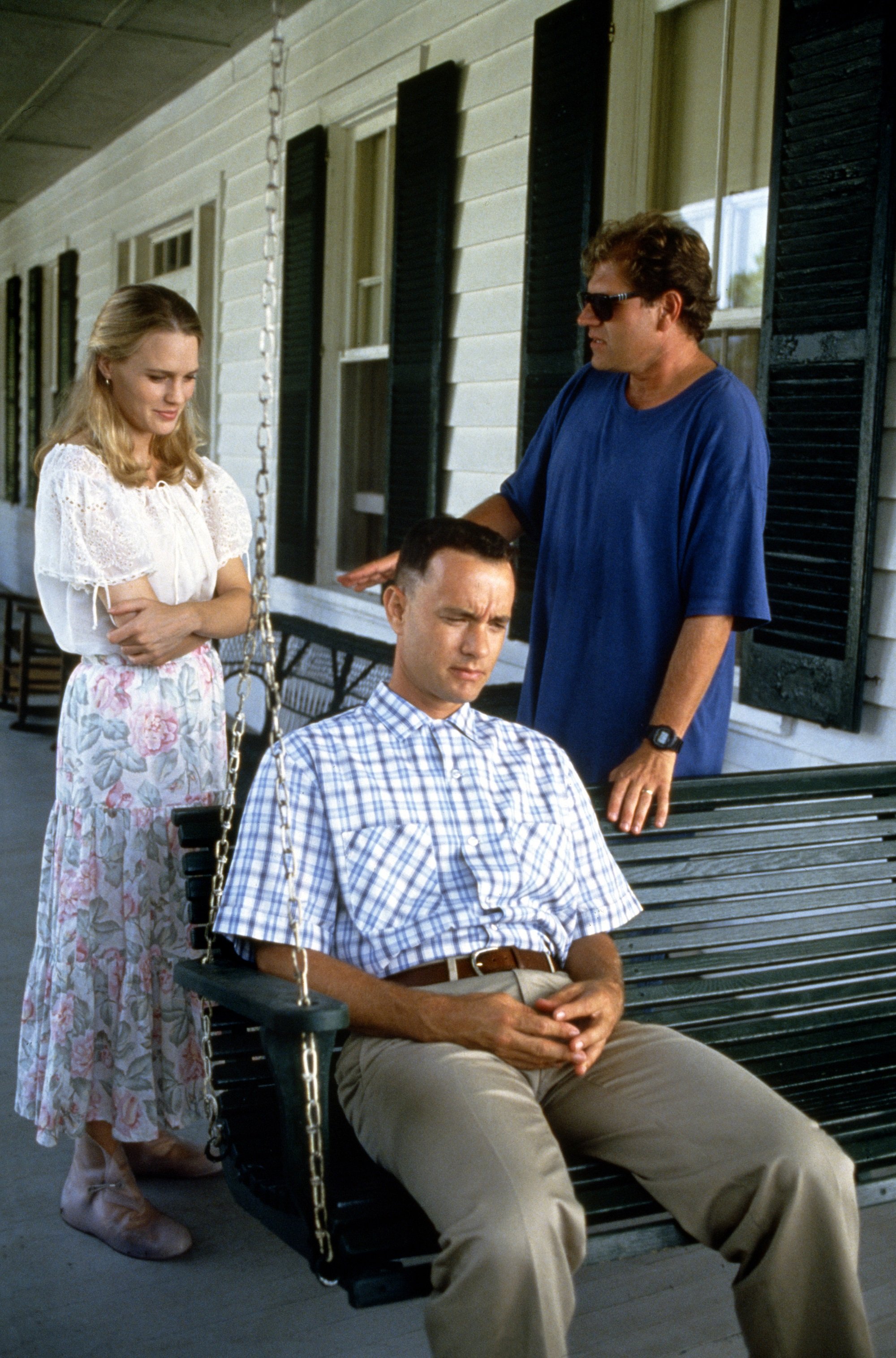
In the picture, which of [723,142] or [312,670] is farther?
[312,670]

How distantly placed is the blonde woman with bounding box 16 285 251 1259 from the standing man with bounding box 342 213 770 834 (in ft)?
1.28

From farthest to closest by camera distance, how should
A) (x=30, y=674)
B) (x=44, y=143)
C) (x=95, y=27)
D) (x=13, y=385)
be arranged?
(x=13, y=385), (x=44, y=143), (x=30, y=674), (x=95, y=27)

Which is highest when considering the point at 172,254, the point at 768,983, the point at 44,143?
the point at 44,143

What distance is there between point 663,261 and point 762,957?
132 cm

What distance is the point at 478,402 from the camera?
505 centimetres

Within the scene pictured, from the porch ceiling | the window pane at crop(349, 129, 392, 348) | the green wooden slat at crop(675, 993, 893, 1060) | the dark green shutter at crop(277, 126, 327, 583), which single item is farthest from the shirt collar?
the porch ceiling

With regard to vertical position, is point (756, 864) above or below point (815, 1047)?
above

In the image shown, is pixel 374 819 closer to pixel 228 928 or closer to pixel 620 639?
pixel 228 928

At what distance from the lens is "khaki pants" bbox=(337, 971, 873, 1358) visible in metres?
1.66

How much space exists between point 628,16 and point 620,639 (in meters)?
2.47

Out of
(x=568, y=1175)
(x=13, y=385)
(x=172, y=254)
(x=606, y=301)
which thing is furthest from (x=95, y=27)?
(x=13, y=385)

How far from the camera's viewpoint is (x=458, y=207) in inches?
202

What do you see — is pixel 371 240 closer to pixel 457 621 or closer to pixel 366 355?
pixel 366 355

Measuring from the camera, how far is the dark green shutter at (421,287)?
5121mm
